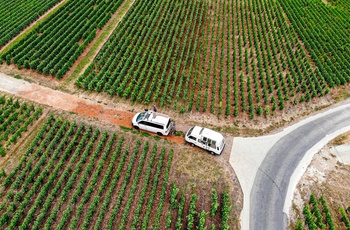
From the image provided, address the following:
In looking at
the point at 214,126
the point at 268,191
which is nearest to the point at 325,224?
the point at 268,191

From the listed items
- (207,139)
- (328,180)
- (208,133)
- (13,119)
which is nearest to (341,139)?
(328,180)

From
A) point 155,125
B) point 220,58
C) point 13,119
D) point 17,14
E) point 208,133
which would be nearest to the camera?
point 208,133

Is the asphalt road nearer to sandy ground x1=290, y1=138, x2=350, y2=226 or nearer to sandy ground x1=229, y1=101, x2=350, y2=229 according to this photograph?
sandy ground x1=229, y1=101, x2=350, y2=229

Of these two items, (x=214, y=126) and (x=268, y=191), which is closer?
(x=268, y=191)

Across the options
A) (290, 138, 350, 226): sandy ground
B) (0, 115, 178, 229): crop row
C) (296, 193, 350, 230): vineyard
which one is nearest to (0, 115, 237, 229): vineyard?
(0, 115, 178, 229): crop row

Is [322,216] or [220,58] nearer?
[322,216]

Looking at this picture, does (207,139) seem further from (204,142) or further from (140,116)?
(140,116)

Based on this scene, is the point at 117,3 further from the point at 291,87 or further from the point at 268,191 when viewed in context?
the point at 268,191

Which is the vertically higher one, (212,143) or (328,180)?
(212,143)
